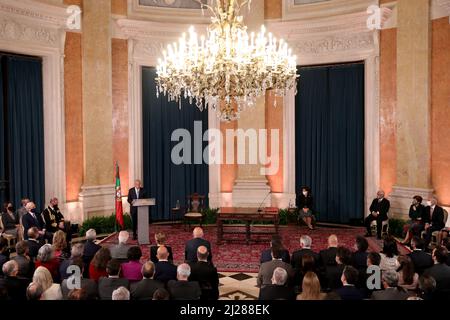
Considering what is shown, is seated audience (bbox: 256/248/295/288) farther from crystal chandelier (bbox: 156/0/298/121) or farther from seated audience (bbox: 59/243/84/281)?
crystal chandelier (bbox: 156/0/298/121)

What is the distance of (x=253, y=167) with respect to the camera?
1180 centimetres

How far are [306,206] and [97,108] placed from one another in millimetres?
5237

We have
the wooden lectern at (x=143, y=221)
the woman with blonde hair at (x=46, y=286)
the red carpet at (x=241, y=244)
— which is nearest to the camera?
the woman with blonde hair at (x=46, y=286)

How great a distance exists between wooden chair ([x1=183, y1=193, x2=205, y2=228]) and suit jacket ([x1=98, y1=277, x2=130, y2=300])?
6.08 m

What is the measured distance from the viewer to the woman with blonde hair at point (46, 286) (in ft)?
13.8

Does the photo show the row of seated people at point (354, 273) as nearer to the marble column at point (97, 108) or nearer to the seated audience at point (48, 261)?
the seated audience at point (48, 261)

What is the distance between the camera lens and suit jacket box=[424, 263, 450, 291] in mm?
4648

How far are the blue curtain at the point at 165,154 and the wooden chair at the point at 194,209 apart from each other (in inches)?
18.0

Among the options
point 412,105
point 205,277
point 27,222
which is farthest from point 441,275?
point 27,222

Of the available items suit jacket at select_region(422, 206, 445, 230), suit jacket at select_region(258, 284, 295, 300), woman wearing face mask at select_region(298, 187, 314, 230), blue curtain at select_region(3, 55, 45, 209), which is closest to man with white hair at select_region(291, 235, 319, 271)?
suit jacket at select_region(258, 284, 295, 300)

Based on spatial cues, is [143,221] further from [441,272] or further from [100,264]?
[441,272]

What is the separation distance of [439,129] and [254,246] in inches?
174

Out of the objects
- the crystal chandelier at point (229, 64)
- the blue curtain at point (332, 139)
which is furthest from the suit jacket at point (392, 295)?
the blue curtain at point (332, 139)

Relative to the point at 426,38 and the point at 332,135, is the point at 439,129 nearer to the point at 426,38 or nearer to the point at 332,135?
the point at 426,38
